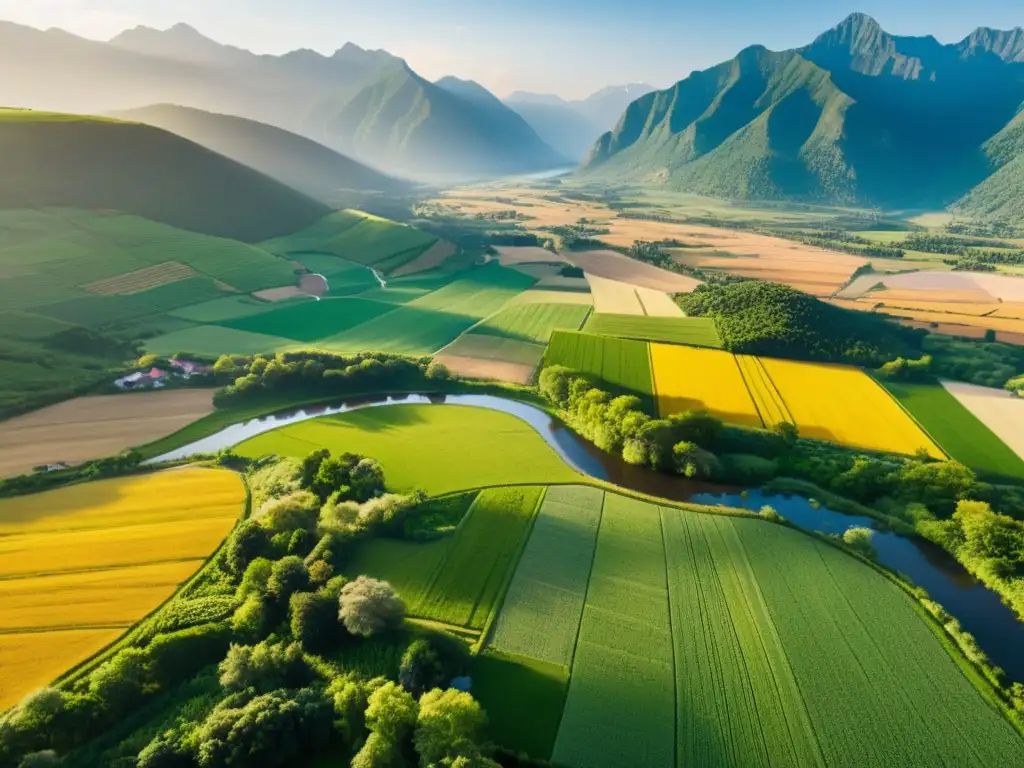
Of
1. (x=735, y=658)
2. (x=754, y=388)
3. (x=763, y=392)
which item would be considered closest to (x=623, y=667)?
(x=735, y=658)

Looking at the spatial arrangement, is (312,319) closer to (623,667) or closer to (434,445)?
(434,445)

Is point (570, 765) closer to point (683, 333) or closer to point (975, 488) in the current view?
point (975, 488)

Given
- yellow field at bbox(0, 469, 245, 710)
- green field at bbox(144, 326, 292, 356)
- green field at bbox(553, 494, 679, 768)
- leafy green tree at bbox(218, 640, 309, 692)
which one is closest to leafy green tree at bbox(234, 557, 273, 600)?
leafy green tree at bbox(218, 640, 309, 692)

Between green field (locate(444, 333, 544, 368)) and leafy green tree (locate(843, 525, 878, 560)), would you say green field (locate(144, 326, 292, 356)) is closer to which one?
green field (locate(444, 333, 544, 368))

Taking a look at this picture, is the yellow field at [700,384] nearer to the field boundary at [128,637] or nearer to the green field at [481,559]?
the green field at [481,559]

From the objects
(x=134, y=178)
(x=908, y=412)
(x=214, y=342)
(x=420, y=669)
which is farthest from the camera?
(x=134, y=178)

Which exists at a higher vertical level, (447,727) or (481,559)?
(447,727)

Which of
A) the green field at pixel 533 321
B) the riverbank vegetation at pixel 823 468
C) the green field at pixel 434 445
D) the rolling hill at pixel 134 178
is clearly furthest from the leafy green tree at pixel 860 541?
the rolling hill at pixel 134 178
